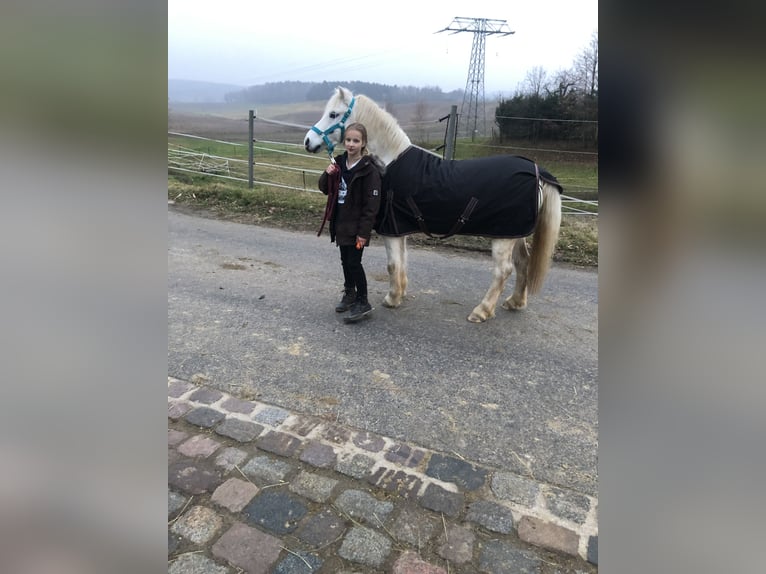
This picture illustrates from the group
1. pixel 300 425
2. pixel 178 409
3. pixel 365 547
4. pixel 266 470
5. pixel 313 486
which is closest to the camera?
pixel 365 547

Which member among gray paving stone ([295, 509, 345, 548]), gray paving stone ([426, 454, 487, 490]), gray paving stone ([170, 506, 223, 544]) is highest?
gray paving stone ([426, 454, 487, 490])

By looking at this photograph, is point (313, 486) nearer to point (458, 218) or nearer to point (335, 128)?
point (458, 218)

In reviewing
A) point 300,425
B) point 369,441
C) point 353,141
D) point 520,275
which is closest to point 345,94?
point 353,141

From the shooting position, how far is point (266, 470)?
2414mm

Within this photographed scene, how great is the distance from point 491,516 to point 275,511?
3.15 feet

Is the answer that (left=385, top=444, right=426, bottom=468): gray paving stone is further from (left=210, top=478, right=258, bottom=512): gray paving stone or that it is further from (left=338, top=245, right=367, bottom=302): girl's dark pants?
(left=338, top=245, right=367, bottom=302): girl's dark pants

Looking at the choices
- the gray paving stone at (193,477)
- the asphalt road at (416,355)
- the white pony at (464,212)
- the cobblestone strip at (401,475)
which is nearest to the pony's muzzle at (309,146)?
the white pony at (464,212)

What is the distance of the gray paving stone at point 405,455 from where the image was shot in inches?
98.3

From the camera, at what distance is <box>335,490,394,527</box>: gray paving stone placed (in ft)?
7.00

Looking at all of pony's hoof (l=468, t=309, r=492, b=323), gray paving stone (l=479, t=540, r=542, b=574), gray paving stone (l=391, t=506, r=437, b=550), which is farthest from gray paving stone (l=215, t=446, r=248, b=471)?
pony's hoof (l=468, t=309, r=492, b=323)

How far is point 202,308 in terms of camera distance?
14.7 ft

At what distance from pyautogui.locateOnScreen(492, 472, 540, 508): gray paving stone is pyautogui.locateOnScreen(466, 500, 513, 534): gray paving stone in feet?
0.28
